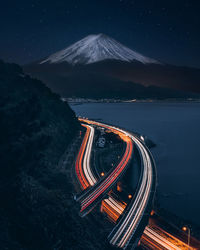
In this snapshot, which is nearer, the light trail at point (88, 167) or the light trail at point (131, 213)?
the light trail at point (131, 213)

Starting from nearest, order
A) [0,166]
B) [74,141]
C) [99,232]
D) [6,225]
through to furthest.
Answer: [6,225] < [99,232] < [0,166] < [74,141]

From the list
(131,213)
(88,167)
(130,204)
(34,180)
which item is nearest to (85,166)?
(88,167)

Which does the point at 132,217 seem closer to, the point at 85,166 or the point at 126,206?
the point at 126,206

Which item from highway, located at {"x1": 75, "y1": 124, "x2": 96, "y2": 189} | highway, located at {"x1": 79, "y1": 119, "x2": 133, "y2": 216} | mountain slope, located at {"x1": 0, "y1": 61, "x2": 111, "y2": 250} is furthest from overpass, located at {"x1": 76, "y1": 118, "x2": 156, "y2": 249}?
highway, located at {"x1": 75, "y1": 124, "x2": 96, "y2": 189}

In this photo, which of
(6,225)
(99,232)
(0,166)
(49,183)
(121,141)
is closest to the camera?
(6,225)

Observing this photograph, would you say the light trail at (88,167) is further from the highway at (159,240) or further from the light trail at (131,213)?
the highway at (159,240)

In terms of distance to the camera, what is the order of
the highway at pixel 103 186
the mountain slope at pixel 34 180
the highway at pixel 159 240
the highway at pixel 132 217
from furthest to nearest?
1. the highway at pixel 103 186
2. the highway at pixel 159 240
3. the highway at pixel 132 217
4. the mountain slope at pixel 34 180

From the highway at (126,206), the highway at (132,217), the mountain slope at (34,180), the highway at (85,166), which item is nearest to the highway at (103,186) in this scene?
the highway at (126,206)

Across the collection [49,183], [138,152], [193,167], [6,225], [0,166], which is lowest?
[193,167]

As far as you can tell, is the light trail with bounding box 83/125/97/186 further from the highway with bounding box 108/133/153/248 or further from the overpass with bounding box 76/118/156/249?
the highway with bounding box 108/133/153/248

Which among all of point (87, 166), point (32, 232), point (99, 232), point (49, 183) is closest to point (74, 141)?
point (87, 166)

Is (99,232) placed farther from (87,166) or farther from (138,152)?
(138,152)
